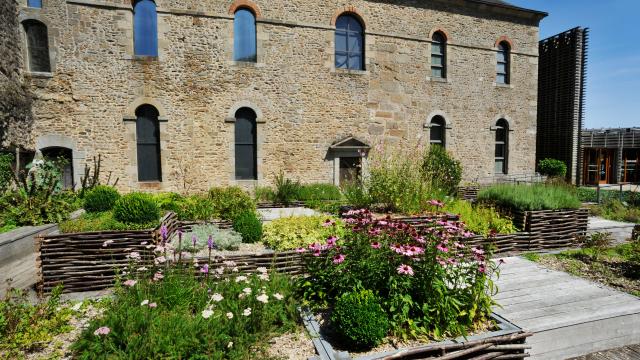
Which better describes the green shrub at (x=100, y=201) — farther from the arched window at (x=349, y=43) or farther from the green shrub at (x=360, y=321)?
the arched window at (x=349, y=43)

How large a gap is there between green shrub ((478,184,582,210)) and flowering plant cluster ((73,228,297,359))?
18.6 ft

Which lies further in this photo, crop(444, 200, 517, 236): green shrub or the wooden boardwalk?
crop(444, 200, 517, 236): green shrub

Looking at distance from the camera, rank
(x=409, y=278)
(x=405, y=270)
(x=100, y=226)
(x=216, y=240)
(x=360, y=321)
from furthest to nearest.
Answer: (x=216, y=240) < (x=100, y=226) < (x=409, y=278) < (x=405, y=270) < (x=360, y=321)

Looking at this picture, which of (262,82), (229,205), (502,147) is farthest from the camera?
(502,147)

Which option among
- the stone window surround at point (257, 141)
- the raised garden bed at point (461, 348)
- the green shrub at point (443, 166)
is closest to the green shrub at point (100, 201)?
the stone window surround at point (257, 141)

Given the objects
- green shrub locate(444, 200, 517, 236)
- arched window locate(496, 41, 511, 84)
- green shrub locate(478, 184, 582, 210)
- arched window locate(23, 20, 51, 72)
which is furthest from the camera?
arched window locate(496, 41, 511, 84)

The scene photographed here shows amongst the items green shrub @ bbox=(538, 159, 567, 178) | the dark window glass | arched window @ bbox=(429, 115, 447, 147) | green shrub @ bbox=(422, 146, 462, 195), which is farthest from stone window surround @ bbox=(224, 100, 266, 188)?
green shrub @ bbox=(538, 159, 567, 178)

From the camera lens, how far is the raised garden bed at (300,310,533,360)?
9.91 ft

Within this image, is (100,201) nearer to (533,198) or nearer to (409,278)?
(409,278)

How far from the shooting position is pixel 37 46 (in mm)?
9820

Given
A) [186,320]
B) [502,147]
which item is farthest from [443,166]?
[186,320]

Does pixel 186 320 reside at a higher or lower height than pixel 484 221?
lower

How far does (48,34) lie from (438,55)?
43.9ft

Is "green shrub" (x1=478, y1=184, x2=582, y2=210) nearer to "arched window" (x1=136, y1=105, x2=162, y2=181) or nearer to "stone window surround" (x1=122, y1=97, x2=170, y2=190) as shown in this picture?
"stone window surround" (x1=122, y1=97, x2=170, y2=190)
